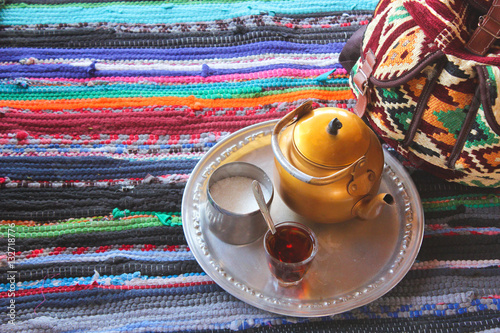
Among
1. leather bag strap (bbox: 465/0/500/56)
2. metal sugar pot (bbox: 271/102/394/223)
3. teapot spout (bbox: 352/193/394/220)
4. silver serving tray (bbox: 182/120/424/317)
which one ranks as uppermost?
leather bag strap (bbox: 465/0/500/56)

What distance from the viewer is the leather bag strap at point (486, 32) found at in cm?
59

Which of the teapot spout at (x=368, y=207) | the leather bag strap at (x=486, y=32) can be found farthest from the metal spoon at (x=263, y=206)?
the leather bag strap at (x=486, y=32)

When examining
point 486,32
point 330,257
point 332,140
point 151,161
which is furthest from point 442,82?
point 151,161

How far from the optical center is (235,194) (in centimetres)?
65

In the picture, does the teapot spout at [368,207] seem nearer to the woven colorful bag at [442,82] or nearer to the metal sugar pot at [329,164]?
the metal sugar pot at [329,164]

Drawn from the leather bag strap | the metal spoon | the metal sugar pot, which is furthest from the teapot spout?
the leather bag strap

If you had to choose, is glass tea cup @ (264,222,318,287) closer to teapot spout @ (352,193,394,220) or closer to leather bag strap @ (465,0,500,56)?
teapot spout @ (352,193,394,220)

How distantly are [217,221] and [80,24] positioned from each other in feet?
2.30

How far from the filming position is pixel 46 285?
2.27 ft

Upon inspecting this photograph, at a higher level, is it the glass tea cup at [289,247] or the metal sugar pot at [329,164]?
the metal sugar pot at [329,164]

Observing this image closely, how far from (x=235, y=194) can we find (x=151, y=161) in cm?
25

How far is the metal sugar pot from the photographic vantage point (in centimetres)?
56

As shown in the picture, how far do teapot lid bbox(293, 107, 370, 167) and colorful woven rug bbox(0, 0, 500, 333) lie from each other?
260 mm

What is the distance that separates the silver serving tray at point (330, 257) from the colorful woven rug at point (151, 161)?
5 centimetres
